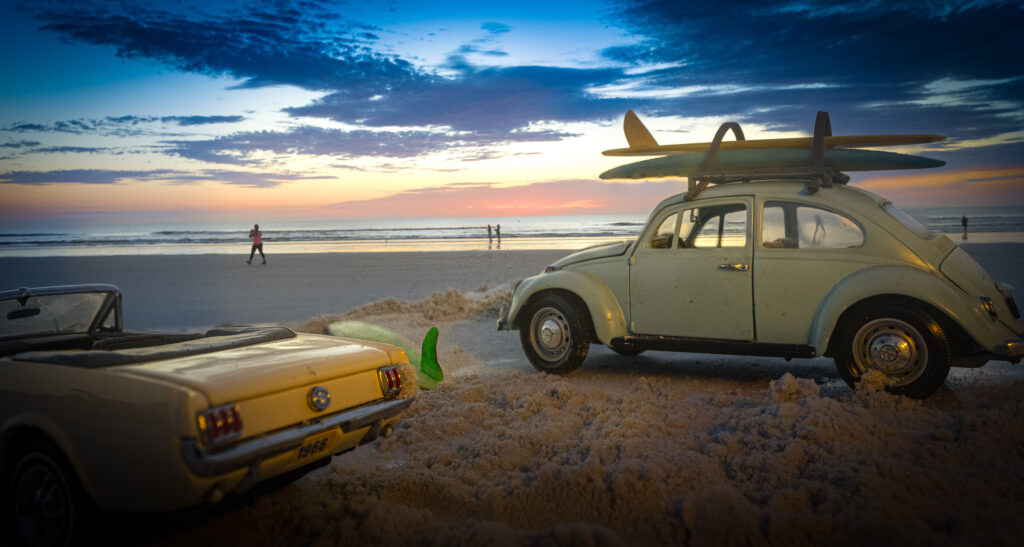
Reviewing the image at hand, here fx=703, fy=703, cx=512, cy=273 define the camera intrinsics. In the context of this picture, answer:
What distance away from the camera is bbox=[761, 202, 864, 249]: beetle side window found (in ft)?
20.9

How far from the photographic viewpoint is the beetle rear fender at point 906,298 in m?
5.67

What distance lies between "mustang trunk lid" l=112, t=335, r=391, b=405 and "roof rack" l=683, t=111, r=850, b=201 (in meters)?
4.16

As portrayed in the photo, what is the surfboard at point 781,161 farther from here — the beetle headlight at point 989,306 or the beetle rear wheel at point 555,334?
the beetle rear wheel at point 555,334

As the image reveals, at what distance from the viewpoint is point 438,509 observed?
4.25 m

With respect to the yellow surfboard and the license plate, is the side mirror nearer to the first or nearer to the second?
the license plate

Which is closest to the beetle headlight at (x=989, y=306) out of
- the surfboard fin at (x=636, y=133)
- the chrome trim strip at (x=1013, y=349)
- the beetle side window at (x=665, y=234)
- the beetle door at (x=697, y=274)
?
the chrome trim strip at (x=1013, y=349)

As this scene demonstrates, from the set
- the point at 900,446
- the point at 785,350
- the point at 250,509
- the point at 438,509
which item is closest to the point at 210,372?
the point at 250,509

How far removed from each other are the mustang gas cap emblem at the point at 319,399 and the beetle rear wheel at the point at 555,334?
404 centimetres

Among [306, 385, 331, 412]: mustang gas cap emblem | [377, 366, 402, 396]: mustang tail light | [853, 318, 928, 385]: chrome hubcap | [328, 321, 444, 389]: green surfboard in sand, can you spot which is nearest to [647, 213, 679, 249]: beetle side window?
[853, 318, 928, 385]: chrome hubcap

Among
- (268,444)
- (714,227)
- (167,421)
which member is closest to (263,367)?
(268,444)

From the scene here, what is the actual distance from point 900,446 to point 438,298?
30.1 ft

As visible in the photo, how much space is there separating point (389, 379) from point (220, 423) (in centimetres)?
117

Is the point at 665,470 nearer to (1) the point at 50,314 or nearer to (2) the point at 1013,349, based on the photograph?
(2) the point at 1013,349

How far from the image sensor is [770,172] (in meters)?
6.82
